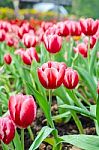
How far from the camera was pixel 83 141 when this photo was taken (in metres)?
1.56

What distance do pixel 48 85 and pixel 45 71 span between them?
50mm

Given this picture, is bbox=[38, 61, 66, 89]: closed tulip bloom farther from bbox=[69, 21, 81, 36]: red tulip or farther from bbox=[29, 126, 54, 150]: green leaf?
bbox=[69, 21, 81, 36]: red tulip

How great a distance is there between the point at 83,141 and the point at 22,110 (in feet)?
0.98

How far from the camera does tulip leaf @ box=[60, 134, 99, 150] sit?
5.04ft

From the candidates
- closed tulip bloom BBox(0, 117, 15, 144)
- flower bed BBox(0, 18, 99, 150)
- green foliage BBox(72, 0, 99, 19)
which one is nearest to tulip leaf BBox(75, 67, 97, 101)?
flower bed BBox(0, 18, 99, 150)

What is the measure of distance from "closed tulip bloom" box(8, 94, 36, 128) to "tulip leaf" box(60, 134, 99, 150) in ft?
0.69

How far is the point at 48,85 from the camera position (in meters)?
1.61

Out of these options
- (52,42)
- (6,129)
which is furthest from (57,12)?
(6,129)

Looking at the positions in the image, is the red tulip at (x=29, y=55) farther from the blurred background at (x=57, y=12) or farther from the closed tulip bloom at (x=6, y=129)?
the blurred background at (x=57, y=12)

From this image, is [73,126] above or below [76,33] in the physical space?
below

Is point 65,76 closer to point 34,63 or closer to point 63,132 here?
point 34,63

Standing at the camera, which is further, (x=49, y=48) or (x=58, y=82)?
(x=49, y=48)

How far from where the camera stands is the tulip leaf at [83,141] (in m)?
1.54

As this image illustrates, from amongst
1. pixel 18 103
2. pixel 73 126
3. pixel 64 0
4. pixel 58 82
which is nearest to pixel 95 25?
pixel 73 126
